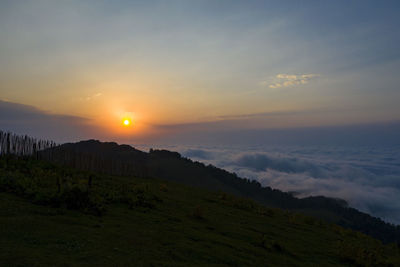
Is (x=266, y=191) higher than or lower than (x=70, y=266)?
lower

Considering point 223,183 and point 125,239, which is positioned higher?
point 125,239

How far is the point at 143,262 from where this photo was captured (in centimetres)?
648

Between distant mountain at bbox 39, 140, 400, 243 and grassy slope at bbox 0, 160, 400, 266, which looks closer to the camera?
grassy slope at bbox 0, 160, 400, 266

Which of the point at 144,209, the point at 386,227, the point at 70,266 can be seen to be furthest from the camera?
the point at 386,227

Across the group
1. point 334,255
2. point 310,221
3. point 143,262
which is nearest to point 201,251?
point 143,262

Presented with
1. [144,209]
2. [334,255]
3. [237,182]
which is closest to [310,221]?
[334,255]

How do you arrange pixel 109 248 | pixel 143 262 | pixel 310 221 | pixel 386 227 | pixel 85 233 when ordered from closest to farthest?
pixel 143 262 → pixel 109 248 → pixel 85 233 → pixel 310 221 → pixel 386 227

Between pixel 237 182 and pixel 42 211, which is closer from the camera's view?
pixel 42 211

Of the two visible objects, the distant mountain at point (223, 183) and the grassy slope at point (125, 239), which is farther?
the distant mountain at point (223, 183)

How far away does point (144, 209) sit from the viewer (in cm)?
1383

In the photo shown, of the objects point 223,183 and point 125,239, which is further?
point 223,183

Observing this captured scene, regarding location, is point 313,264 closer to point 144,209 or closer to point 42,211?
point 144,209

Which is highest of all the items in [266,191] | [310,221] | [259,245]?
[259,245]

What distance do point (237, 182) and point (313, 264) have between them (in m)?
115
